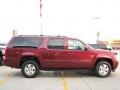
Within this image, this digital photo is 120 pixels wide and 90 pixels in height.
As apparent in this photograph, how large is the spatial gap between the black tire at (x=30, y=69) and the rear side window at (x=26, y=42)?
0.86m

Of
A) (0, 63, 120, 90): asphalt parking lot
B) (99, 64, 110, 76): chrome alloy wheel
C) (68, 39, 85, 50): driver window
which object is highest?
(68, 39, 85, 50): driver window

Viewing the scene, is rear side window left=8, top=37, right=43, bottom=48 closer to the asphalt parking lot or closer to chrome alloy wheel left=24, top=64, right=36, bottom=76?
chrome alloy wheel left=24, top=64, right=36, bottom=76

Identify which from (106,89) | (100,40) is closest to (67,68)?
(106,89)

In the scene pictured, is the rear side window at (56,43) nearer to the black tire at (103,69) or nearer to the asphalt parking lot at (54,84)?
the asphalt parking lot at (54,84)

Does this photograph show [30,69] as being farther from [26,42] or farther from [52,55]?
[26,42]

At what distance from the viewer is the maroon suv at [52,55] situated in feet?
50.7

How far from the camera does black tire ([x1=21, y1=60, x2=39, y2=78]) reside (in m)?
15.3

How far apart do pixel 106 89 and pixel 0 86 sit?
153 inches

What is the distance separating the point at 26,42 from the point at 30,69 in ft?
4.30

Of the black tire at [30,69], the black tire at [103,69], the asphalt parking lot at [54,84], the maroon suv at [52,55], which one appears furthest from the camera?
the black tire at [103,69]

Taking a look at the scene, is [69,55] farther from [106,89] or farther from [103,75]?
[106,89]

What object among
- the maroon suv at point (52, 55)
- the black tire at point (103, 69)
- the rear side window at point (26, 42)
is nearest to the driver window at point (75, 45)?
the maroon suv at point (52, 55)

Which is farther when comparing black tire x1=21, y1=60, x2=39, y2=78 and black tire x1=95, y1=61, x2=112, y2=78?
black tire x1=95, y1=61, x2=112, y2=78

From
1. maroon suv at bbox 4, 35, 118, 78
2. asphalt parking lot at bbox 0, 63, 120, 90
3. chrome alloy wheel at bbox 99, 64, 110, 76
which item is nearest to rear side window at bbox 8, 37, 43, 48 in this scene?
maroon suv at bbox 4, 35, 118, 78
